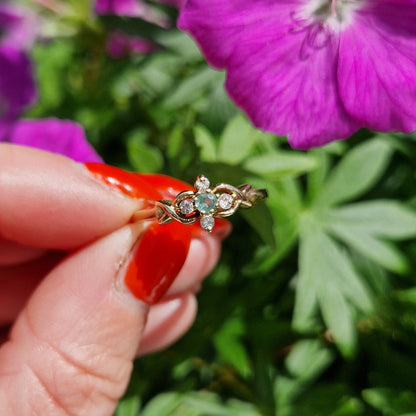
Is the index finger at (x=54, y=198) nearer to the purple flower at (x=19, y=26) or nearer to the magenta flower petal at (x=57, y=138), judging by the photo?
the magenta flower petal at (x=57, y=138)

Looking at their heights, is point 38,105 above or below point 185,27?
below

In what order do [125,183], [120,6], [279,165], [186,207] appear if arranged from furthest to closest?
[120,6], [279,165], [125,183], [186,207]

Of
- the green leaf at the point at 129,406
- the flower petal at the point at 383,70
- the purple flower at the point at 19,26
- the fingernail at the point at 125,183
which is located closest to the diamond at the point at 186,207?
the fingernail at the point at 125,183

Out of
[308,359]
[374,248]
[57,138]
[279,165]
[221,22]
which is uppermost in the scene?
[221,22]

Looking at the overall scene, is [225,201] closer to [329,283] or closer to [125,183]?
[125,183]

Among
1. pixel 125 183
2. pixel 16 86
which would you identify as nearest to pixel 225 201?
pixel 125 183

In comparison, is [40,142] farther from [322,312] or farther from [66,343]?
[322,312]

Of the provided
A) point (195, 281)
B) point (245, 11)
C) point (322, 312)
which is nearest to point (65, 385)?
point (195, 281)

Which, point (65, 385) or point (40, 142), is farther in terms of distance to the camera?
point (40, 142)
